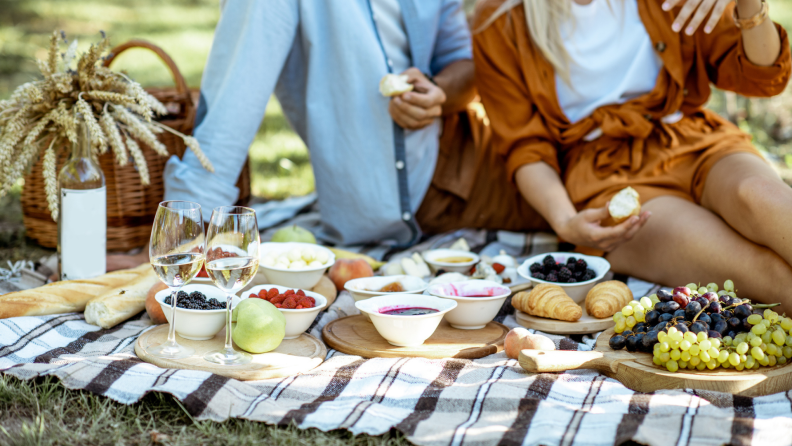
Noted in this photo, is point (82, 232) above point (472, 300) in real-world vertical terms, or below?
above

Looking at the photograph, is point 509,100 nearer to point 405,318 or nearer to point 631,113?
point 631,113

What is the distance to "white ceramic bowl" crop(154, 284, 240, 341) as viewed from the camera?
200 cm

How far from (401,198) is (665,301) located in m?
1.51

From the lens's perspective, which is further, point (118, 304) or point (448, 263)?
point (448, 263)

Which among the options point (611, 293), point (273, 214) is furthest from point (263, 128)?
point (611, 293)

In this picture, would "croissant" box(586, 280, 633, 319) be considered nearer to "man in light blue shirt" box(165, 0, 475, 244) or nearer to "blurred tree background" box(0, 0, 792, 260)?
"man in light blue shirt" box(165, 0, 475, 244)

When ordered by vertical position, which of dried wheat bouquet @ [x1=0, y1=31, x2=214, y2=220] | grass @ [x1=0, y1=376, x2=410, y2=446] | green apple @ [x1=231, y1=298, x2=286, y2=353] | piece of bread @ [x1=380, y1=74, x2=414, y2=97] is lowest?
grass @ [x1=0, y1=376, x2=410, y2=446]

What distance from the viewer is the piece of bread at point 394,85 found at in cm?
297

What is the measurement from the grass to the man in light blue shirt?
1.19 m

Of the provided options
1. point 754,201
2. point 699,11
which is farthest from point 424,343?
point 699,11

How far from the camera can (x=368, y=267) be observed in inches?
106

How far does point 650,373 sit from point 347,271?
4.03ft

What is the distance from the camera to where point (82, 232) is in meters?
2.48

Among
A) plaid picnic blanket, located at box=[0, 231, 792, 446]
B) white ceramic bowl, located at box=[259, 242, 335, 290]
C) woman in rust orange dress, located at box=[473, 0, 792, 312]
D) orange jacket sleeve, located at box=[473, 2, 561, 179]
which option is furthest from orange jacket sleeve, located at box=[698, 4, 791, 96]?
white ceramic bowl, located at box=[259, 242, 335, 290]
